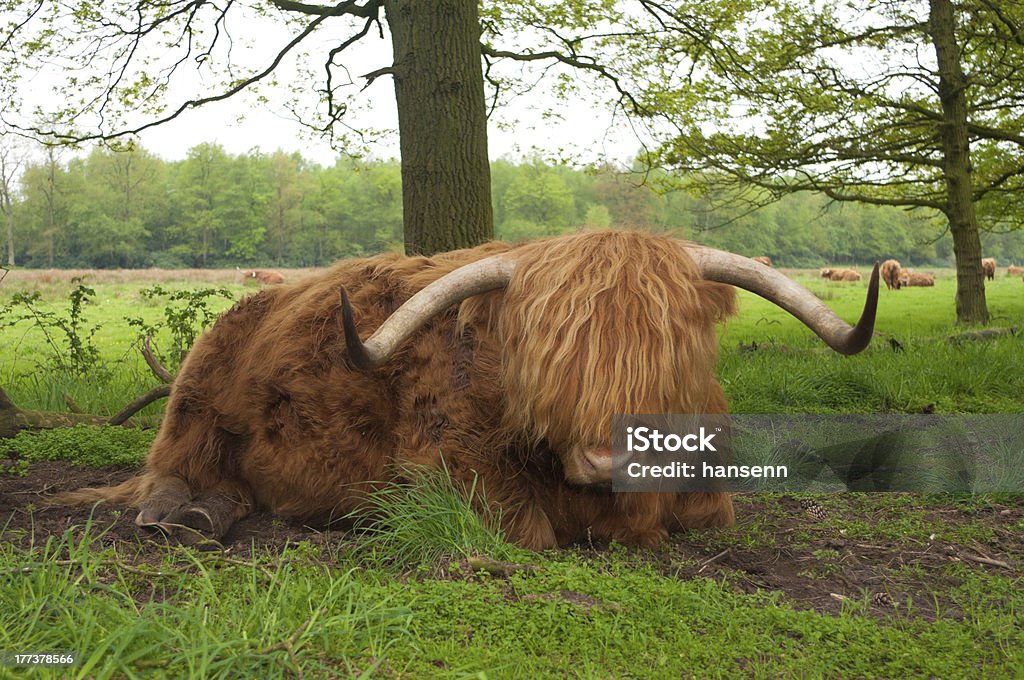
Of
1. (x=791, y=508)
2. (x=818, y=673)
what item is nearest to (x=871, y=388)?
(x=791, y=508)

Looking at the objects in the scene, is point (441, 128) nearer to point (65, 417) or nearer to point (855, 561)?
point (65, 417)

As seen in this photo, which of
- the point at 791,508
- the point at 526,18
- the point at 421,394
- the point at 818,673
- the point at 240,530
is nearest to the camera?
the point at 818,673

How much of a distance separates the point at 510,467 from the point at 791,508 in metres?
1.59

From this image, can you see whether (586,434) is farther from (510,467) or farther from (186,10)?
(186,10)

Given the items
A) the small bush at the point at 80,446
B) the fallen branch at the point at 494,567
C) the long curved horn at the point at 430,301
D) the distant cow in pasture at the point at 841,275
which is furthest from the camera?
the distant cow in pasture at the point at 841,275

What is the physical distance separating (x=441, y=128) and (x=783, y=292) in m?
3.71

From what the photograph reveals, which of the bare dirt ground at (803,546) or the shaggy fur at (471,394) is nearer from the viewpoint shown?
the bare dirt ground at (803,546)

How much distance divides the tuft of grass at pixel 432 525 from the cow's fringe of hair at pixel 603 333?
35 centimetres

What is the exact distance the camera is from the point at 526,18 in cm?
1023

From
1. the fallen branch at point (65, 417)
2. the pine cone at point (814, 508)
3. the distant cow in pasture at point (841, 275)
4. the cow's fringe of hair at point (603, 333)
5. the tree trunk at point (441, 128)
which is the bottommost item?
the pine cone at point (814, 508)

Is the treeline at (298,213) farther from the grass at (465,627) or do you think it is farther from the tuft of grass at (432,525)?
the grass at (465,627)

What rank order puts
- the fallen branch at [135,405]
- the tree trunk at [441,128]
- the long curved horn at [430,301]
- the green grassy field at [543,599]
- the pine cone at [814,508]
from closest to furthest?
the green grassy field at [543,599]
the long curved horn at [430,301]
the pine cone at [814,508]
the fallen branch at [135,405]
the tree trunk at [441,128]

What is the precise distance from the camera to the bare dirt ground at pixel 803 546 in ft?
9.45

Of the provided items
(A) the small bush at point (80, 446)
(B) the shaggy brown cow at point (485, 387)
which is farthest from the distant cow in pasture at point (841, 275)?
(B) the shaggy brown cow at point (485, 387)
